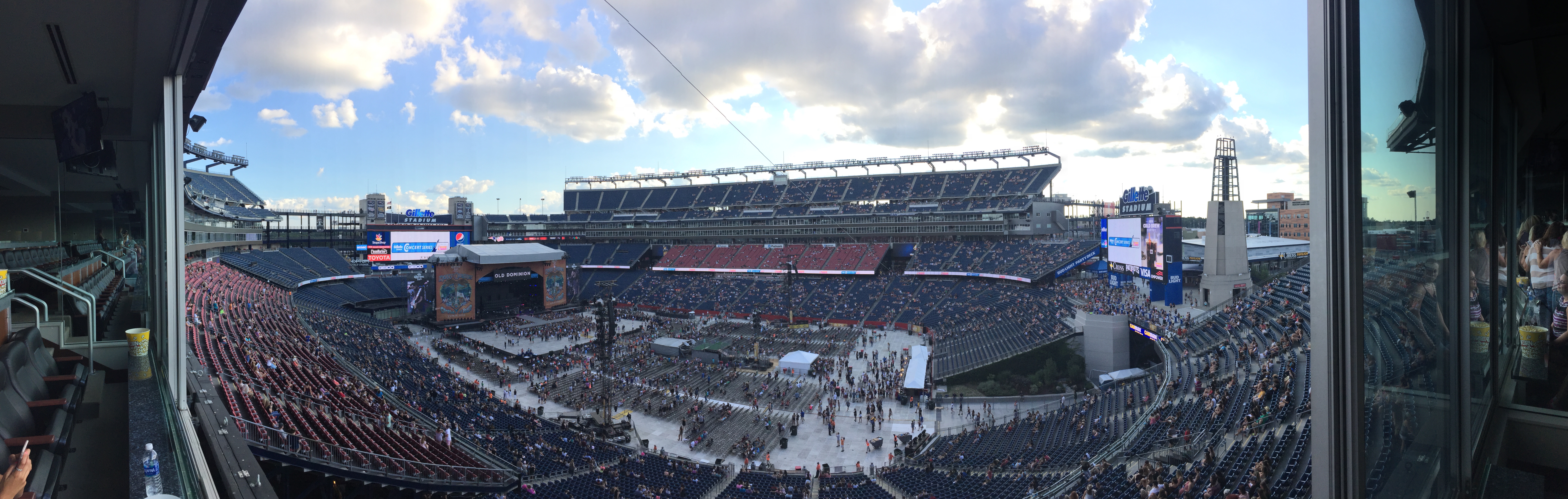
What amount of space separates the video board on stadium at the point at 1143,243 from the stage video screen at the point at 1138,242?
0.6 inches

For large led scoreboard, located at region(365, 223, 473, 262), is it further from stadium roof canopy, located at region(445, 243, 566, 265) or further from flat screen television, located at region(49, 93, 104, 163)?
flat screen television, located at region(49, 93, 104, 163)

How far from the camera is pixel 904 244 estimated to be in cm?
4912

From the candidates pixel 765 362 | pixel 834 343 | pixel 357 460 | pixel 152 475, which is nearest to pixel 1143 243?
pixel 834 343

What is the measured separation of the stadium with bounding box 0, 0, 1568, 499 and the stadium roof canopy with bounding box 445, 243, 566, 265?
11.4 inches

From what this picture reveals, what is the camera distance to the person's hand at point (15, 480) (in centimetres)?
242

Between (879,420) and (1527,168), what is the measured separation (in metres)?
15.7

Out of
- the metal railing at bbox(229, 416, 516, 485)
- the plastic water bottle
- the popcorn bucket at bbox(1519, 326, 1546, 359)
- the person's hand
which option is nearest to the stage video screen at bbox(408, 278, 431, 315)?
the metal railing at bbox(229, 416, 516, 485)

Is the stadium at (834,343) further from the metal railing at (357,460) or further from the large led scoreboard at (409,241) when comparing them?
the large led scoreboard at (409,241)

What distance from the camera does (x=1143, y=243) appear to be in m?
23.5

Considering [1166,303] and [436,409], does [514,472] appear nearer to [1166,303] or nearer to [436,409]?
[436,409]

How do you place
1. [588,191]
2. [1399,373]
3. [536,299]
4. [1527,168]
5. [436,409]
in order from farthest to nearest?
[588,191], [536,299], [436,409], [1527,168], [1399,373]

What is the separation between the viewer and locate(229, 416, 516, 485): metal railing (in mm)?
7531

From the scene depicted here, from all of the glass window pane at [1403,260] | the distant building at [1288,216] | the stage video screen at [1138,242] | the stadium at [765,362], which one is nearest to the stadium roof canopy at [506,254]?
the stadium at [765,362]

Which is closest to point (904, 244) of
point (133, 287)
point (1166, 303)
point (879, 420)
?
point (1166, 303)
